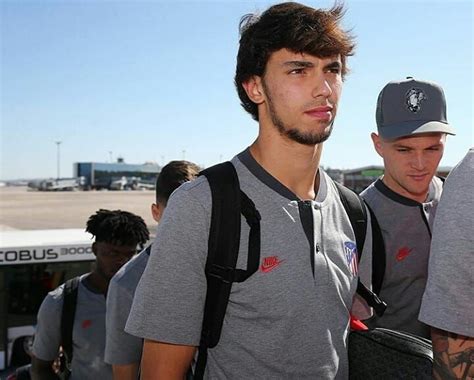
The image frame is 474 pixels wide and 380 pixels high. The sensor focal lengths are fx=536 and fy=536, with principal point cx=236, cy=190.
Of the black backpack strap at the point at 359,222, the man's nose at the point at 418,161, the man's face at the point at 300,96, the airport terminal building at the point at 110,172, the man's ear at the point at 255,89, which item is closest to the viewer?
the man's face at the point at 300,96

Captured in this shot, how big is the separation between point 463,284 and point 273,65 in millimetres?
977

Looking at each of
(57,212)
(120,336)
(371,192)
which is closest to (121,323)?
(120,336)

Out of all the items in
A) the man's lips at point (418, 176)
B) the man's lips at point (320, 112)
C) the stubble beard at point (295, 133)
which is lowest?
the man's lips at point (418, 176)

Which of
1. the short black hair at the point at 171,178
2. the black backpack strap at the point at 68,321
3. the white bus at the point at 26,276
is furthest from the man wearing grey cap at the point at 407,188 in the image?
the white bus at the point at 26,276

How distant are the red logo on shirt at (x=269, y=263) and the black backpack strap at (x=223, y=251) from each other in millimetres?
25

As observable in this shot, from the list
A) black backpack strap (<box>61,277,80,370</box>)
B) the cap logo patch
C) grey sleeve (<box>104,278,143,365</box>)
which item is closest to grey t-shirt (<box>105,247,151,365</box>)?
grey sleeve (<box>104,278,143,365</box>)

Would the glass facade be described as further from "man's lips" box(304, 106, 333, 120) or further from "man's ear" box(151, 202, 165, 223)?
"man's lips" box(304, 106, 333, 120)

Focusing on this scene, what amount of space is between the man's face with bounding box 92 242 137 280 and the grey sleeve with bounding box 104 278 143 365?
1003 mm

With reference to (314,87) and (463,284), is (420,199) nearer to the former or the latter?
(314,87)

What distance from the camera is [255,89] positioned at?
2.02 meters

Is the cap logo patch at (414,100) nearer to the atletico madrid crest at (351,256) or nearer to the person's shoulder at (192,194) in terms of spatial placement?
the atletico madrid crest at (351,256)

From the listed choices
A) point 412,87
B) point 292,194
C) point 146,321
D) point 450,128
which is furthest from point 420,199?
point 146,321

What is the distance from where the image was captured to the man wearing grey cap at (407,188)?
2.66 m

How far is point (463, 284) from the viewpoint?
56.1 inches
